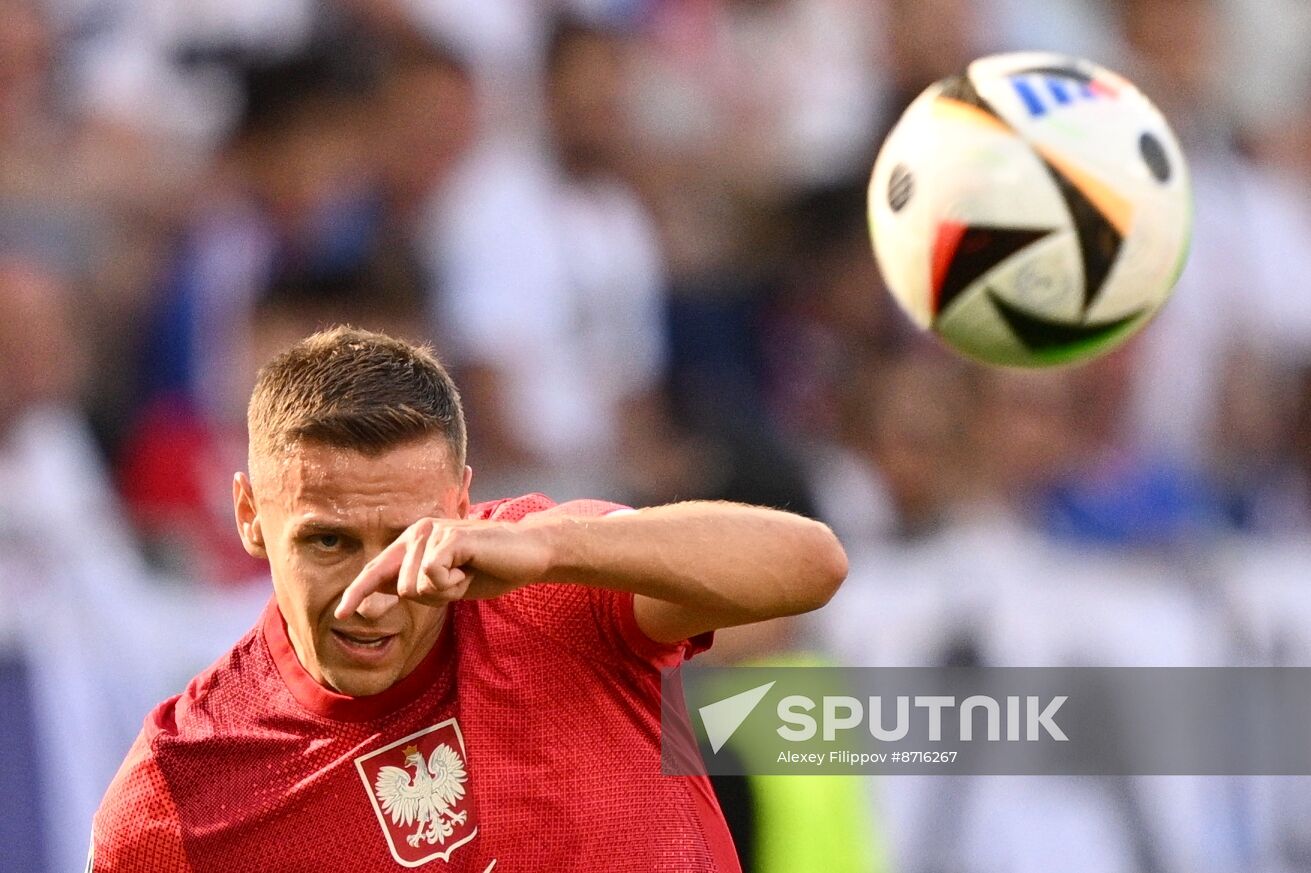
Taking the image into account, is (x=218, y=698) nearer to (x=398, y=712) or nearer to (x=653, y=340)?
(x=398, y=712)

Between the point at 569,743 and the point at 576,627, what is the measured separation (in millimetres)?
210

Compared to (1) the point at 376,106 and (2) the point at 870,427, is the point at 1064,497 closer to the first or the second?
(2) the point at 870,427

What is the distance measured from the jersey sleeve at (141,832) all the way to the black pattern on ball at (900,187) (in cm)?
202

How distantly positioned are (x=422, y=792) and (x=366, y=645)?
0.97ft

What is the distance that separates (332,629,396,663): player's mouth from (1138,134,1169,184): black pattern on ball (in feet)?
6.30

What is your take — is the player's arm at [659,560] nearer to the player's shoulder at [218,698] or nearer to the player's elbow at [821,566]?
the player's elbow at [821,566]

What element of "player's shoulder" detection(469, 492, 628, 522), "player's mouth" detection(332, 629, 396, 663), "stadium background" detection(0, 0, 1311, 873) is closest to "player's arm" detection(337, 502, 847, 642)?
"player's shoulder" detection(469, 492, 628, 522)

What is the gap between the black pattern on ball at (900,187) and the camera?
3975mm

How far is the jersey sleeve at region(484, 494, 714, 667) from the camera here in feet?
10.4

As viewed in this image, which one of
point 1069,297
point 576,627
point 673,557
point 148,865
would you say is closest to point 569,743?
point 576,627

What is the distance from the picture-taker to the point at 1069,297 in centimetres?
387

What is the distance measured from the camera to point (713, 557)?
115 inches

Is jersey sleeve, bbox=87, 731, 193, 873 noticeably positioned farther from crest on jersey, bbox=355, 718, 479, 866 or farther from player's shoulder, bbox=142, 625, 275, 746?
crest on jersey, bbox=355, 718, 479, 866

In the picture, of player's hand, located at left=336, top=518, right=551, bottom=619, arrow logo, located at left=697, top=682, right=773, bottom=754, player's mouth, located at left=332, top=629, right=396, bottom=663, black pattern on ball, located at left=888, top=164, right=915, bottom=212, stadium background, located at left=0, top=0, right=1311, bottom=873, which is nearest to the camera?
player's hand, located at left=336, top=518, right=551, bottom=619
